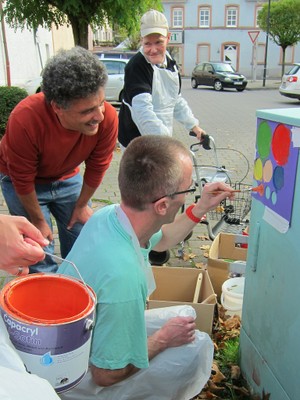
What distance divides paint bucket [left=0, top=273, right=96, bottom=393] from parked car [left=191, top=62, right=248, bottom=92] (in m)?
24.8

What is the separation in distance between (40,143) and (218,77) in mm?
24164

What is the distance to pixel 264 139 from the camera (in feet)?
6.69

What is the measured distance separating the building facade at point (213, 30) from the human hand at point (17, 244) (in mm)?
45711

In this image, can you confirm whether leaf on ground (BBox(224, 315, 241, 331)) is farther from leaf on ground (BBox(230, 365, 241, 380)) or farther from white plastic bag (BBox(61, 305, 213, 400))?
white plastic bag (BBox(61, 305, 213, 400))

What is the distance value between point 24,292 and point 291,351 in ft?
3.77

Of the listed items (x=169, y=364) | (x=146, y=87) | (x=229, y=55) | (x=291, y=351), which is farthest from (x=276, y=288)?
(x=229, y=55)

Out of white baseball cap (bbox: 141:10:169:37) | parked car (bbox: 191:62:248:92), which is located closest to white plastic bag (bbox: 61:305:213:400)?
white baseball cap (bbox: 141:10:169:37)

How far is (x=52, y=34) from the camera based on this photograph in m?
26.0

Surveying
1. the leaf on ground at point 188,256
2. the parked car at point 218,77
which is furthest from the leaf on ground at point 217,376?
the parked car at point 218,77

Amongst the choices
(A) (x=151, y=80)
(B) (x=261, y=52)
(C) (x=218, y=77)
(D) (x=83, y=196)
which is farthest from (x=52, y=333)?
(B) (x=261, y=52)

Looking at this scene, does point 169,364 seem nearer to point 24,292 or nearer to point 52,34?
point 24,292

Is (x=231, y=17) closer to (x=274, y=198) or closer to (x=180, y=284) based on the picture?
(x=180, y=284)

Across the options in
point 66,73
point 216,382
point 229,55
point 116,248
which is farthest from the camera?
point 229,55

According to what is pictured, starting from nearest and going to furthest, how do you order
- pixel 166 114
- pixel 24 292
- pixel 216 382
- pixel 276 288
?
1. pixel 24 292
2. pixel 276 288
3. pixel 216 382
4. pixel 166 114
